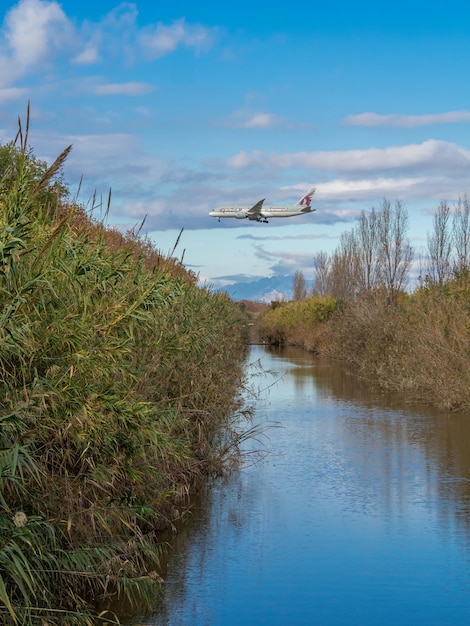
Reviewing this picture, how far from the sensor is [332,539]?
899 cm

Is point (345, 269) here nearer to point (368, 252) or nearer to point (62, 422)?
point (368, 252)

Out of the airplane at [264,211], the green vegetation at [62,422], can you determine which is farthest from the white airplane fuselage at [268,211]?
the green vegetation at [62,422]

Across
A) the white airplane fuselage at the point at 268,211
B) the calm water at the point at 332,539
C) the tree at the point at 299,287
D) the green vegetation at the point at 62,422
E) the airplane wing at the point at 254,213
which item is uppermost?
the white airplane fuselage at the point at 268,211

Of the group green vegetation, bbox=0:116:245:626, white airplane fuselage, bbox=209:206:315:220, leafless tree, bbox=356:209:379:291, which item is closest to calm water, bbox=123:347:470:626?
green vegetation, bbox=0:116:245:626

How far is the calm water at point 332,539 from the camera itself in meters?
7.12

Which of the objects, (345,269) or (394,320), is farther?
(345,269)

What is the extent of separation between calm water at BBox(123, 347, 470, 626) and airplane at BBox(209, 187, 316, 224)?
140 ft

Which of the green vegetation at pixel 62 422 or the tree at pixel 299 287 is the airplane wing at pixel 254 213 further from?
the green vegetation at pixel 62 422

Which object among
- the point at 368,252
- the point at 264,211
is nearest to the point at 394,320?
the point at 368,252

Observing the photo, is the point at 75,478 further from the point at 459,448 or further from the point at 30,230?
the point at 459,448

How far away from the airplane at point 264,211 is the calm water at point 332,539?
140 feet

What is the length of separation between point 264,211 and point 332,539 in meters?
55.2

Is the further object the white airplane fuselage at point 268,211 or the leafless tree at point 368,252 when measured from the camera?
the white airplane fuselage at point 268,211

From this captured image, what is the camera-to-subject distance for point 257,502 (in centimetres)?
1042
